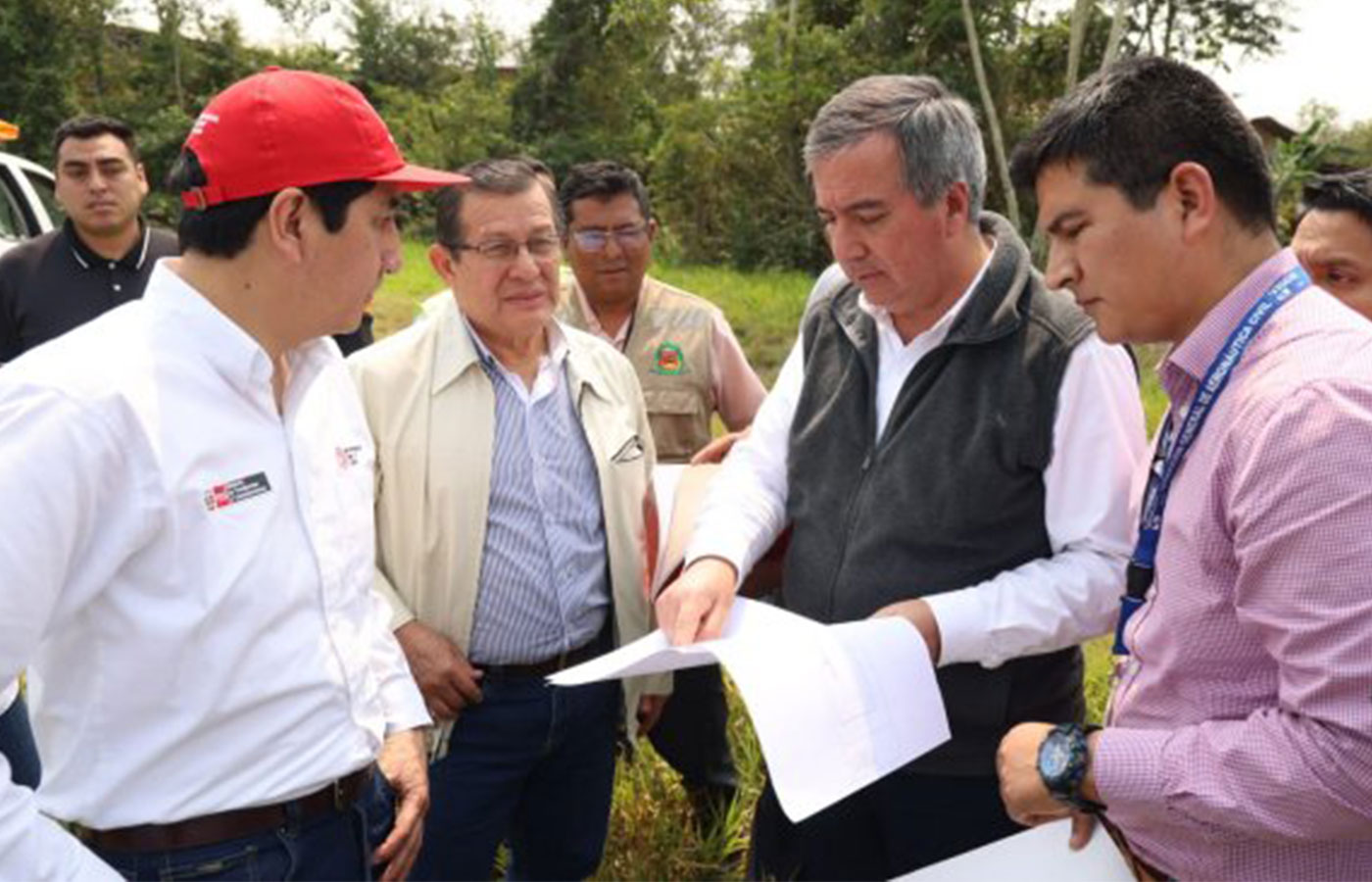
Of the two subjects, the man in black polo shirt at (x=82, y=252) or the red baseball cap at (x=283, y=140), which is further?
the man in black polo shirt at (x=82, y=252)

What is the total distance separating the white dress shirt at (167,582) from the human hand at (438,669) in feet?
1.86

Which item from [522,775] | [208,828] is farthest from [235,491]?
[522,775]

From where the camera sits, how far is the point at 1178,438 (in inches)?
56.8

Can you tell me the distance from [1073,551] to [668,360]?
1.67 metres

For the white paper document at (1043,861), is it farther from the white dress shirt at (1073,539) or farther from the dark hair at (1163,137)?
the dark hair at (1163,137)

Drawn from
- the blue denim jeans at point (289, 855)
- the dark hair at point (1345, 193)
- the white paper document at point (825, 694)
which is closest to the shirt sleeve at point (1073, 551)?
the white paper document at point (825, 694)

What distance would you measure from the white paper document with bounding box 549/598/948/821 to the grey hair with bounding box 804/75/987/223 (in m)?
0.77

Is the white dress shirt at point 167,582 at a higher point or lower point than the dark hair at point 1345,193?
lower

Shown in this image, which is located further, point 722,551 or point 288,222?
point 722,551

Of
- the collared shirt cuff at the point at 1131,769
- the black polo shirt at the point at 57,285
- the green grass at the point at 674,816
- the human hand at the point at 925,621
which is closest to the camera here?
the collared shirt cuff at the point at 1131,769

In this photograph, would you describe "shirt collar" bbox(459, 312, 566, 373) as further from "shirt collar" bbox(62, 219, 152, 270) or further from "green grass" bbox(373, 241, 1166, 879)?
"shirt collar" bbox(62, 219, 152, 270)

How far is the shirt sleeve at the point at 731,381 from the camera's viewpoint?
11.1 ft

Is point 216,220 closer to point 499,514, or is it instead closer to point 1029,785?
point 499,514

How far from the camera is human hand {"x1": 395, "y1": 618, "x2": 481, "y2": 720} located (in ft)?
7.60
